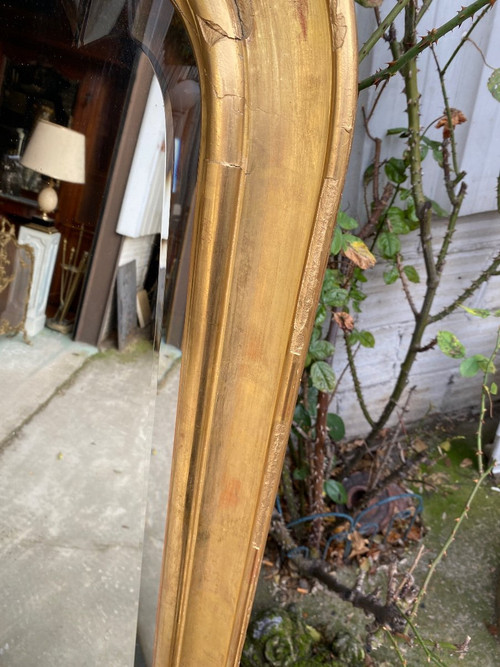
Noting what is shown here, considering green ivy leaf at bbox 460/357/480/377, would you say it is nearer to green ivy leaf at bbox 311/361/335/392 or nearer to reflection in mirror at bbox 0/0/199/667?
green ivy leaf at bbox 311/361/335/392

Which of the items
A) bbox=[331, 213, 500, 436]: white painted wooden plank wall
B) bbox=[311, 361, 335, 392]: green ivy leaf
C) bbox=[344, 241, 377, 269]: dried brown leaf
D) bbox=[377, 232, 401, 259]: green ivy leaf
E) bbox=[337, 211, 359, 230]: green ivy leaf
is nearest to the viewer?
bbox=[344, 241, 377, 269]: dried brown leaf

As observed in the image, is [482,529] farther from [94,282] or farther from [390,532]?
[94,282]

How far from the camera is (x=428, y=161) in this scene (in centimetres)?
179

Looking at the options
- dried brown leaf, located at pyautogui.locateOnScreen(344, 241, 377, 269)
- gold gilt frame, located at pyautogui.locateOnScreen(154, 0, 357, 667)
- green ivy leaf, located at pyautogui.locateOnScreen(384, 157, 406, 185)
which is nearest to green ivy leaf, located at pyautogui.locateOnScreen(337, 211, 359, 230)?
dried brown leaf, located at pyautogui.locateOnScreen(344, 241, 377, 269)

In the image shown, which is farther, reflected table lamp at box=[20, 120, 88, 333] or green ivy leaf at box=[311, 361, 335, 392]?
green ivy leaf at box=[311, 361, 335, 392]

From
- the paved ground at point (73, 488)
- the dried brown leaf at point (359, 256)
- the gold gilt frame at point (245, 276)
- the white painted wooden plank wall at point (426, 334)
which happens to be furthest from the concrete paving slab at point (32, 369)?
the white painted wooden plank wall at point (426, 334)

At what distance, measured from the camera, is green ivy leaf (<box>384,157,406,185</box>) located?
1.54 metres

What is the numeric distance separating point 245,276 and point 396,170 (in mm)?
1090

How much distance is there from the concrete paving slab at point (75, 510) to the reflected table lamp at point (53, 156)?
0.15m

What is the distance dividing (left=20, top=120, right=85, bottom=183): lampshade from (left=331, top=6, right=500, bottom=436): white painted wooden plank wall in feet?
3.24

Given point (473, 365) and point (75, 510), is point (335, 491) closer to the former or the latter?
point (473, 365)

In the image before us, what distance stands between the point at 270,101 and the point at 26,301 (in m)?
0.27

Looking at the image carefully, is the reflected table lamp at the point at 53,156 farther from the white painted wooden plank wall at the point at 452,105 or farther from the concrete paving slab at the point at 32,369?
the white painted wooden plank wall at the point at 452,105

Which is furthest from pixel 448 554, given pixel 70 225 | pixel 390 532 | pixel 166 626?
pixel 70 225
